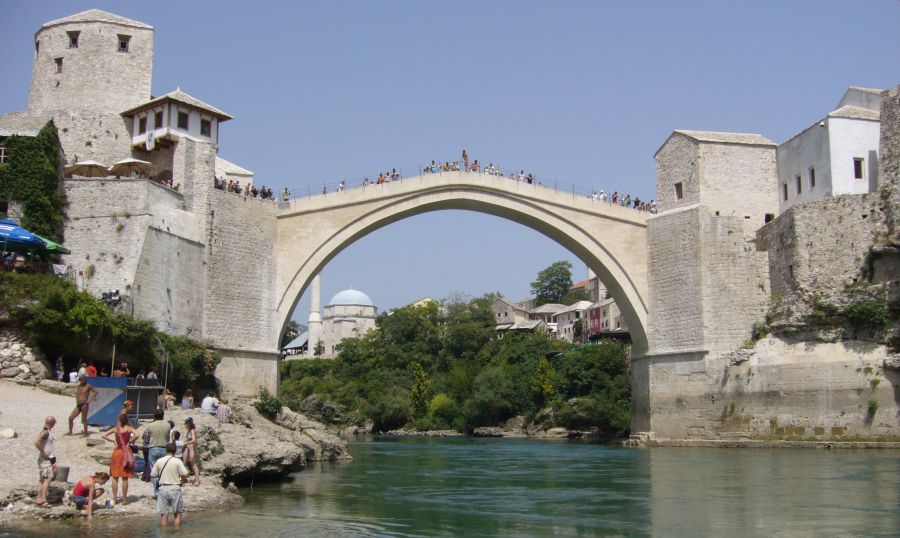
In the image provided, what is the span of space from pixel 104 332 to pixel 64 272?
2942 mm

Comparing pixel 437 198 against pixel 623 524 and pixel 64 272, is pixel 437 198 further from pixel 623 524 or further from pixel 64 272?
pixel 623 524

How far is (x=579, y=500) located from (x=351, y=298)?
64296 mm

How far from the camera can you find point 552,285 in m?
76.6

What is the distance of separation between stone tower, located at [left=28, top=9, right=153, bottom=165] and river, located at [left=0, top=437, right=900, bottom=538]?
463 inches

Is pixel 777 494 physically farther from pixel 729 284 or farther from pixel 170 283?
pixel 170 283

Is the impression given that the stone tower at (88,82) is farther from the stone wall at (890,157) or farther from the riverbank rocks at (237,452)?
the stone wall at (890,157)

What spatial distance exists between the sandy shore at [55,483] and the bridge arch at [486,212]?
1184 centimetres

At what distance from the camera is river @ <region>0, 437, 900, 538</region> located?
10703mm

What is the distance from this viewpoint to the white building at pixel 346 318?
7319 cm

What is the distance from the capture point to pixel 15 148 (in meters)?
20.9

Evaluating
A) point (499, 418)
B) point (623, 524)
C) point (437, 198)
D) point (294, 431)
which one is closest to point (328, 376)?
point (499, 418)

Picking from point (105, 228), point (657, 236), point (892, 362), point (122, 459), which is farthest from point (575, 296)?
point (122, 459)

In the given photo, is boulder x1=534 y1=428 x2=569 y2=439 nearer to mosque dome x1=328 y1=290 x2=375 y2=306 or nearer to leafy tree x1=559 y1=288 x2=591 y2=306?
leafy tree x1=559 y1=288 x2=591 y2=306

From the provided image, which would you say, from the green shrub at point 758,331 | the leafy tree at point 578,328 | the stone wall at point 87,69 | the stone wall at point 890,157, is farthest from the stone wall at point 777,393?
the leafy tree at point 578,328
